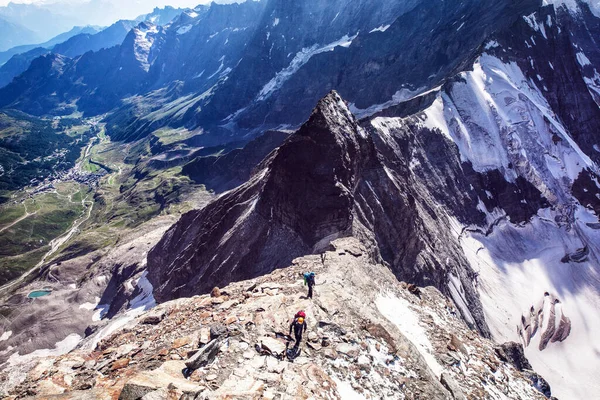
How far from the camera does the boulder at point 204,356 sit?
1398 centimetres

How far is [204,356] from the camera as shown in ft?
47.3

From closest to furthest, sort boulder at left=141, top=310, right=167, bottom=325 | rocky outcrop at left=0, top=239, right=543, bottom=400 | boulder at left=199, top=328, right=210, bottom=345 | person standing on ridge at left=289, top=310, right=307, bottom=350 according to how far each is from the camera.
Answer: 1. rocky outcrop at left=0, top=239, right=543, bottom=400
2. boulder at left=199, top=328, right=210, bottom=345
3. person standing on ridge at left=289, top=310, right=307, bottom=350
4. boulder at left=141, top=310, right=167, bottom=325

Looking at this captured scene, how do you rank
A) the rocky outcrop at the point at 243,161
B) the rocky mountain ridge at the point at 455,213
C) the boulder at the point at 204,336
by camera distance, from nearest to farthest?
the boulder at the point at 204,336, the rocky mountain ridge at the point at 455,213, the rocky outcrop at the point at 243,161

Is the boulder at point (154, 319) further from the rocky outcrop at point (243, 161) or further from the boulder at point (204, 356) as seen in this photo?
the rocky outcrop at point (243, 161)

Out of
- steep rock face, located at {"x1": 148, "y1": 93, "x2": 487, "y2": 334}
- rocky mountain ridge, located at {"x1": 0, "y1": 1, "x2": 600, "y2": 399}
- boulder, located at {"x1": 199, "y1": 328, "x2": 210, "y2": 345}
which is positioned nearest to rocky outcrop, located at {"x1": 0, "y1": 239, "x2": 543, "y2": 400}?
boulder, located at {"x1": 199, "y1": 328, "x2": 210, "y2": 345}

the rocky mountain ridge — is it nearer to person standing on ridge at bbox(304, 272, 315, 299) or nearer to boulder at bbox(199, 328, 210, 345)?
person standing on ridge at bbox(304, 272, 315, 299)

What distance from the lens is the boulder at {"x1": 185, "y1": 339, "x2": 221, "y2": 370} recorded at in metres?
14.0

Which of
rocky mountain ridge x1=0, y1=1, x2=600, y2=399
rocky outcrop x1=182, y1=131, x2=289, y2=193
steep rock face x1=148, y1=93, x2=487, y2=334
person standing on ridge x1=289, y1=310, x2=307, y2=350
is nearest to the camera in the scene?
person standing on ridge x1=289, y1=310, x2=307, y2=350

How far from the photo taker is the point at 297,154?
44406mm

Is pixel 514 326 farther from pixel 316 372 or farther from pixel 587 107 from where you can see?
pixel 587 107

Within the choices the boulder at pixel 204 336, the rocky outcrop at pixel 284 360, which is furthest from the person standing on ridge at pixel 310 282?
the boulder at pixel 204 336

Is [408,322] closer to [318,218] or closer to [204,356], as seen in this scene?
[204,356]

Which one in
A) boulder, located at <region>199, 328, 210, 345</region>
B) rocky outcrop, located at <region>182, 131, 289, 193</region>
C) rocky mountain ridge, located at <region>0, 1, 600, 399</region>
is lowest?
rocky mountain ridge, located at <region>0, 1, 600, 399</region>

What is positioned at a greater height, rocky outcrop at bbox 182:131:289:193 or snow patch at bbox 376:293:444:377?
rocky outcrop at bbox 182:131:289:193
